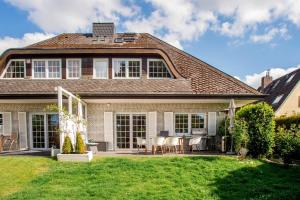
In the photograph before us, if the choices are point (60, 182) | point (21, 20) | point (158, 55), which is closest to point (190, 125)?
point (158, 55)

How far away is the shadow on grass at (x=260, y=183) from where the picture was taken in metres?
7.93

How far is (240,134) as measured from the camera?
37.7 feet

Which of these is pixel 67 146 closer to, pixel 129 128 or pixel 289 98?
pixel 129 128

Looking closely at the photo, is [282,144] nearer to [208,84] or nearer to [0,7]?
[208,84]

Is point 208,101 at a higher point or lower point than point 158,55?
lower

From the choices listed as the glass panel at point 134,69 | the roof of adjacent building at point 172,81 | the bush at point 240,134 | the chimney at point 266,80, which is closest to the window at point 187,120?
the roof of adjacent building at point 172,81

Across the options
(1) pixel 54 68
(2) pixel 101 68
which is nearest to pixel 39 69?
(1) pixel 54 68

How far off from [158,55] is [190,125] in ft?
14.9

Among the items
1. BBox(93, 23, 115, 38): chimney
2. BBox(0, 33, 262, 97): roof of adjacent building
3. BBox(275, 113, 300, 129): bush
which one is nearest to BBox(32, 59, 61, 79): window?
BBox(0, 33, 262, 97): roof of adjacent building

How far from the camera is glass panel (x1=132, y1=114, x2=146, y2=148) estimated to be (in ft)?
50.4

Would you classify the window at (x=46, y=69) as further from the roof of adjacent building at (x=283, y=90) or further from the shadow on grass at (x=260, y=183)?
the roof of adjacent building at (x=283, y=90)

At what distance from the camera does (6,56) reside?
51.8 ft

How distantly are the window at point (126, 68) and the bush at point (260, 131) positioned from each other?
7086mm

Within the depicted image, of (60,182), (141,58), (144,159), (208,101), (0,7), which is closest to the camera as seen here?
(60,182)
